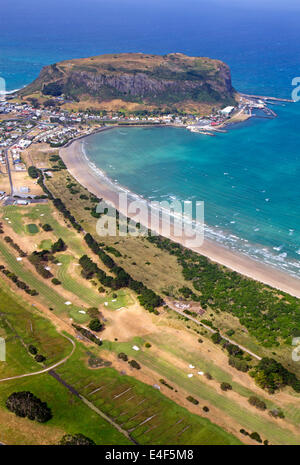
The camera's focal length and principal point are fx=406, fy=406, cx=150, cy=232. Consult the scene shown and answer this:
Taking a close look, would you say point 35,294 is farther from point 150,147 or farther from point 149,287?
point 150,147

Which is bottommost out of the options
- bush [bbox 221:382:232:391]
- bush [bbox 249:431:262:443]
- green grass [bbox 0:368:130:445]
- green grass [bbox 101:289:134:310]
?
bush [bbox 249:431:262:443]

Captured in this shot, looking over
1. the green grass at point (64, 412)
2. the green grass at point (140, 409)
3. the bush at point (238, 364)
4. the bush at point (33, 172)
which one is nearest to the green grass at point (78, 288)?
the green grass at point (140, 409)

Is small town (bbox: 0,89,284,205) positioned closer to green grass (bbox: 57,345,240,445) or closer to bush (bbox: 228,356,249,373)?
green grass (bbox: 57,345,240,445)

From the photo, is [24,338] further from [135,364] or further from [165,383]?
[165,383]

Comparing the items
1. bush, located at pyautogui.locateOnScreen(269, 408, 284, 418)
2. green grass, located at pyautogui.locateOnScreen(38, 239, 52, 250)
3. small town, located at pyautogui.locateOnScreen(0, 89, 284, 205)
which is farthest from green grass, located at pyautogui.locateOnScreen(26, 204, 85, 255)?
bush, located at pyautogui.locateOnScreen(269, 408, 284, 418)

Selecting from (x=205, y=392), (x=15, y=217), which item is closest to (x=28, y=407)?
(x=205, y=392)
